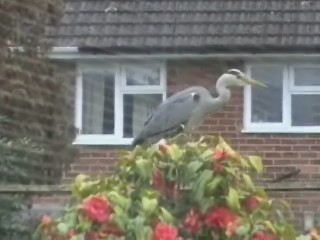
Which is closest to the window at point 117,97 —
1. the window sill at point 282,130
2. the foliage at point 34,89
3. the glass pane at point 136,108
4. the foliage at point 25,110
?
the glass pane at point 136,108

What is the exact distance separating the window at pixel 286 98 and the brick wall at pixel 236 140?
6 centimetres

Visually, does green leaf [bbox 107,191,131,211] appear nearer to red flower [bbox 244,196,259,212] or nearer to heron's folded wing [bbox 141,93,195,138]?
red flower [bbox 244,196,259,212]

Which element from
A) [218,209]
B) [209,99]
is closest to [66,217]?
[218,209]

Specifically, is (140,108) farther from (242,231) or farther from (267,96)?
(242,231)

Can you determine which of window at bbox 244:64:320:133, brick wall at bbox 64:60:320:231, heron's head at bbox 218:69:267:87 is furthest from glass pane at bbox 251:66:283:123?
heron's head at bbox 218:69:267:87

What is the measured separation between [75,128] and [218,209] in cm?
252

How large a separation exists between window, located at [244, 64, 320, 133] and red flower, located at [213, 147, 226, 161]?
3.16m

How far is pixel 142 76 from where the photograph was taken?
5438 mm

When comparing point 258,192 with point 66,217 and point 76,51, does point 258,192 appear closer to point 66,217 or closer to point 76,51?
point 66,217

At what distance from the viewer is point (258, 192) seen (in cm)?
230

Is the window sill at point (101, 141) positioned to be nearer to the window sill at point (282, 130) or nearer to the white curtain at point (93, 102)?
the white curtain at point (93, 102)

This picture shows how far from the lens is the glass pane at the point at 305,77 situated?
218 inches

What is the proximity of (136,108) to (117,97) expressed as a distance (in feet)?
0.29

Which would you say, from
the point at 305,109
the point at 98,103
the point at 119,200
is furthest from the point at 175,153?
the point at 305,109
